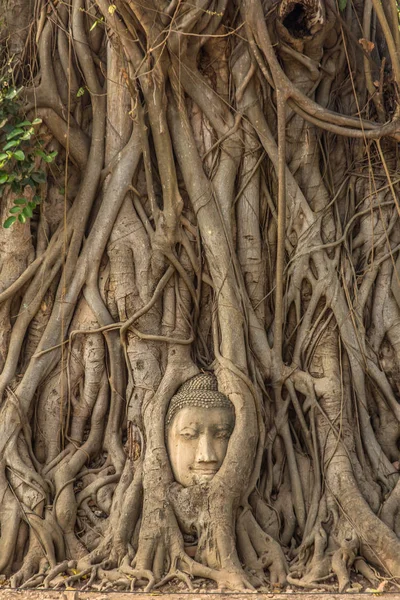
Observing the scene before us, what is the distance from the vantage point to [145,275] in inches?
218

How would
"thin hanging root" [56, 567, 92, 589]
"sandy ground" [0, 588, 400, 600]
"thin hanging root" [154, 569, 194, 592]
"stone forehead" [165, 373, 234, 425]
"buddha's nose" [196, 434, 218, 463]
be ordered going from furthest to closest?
"stone forehead" [165, 373, 234, 425] < "buddha's nose" [196, 434, 218, 463] < "thin hanging root" [56, 567, 92, 589] < "thin hanging root" [154, 569, 194, 592] < "sandy ground" [0, 588, 400, 600]

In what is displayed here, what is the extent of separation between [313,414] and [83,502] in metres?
1.47

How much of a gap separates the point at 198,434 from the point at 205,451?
0.40ft

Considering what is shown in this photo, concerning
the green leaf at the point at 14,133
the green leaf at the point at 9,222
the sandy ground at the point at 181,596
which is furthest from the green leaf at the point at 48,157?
the sandy ground at the point at 181,596

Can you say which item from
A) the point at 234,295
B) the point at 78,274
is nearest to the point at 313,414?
the point at 234,295

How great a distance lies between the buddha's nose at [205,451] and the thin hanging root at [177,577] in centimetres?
62

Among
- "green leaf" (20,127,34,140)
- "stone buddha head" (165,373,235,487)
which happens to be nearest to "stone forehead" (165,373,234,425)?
"stone buddha head" (165,373,235,487)

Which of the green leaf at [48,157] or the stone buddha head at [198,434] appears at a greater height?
the green leaf at [48,157]

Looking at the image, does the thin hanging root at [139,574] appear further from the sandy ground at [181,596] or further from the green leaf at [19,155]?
the green leaf at [19,155]

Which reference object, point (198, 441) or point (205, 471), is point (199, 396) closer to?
point (198, 441)

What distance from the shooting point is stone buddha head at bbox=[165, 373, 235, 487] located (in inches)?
197

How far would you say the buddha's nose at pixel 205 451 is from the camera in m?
4.95

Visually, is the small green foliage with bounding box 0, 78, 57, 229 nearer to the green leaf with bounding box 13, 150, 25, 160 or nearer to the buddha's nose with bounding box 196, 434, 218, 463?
the green leaf with bounding box 13, 150, 25, 160

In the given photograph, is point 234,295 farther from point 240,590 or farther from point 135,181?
point 240,590
